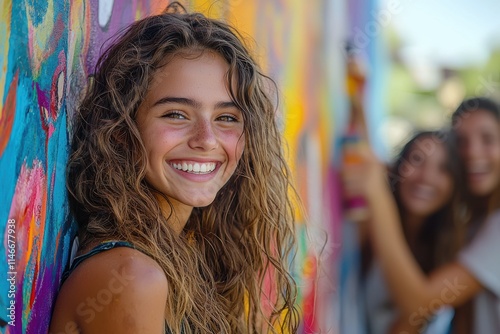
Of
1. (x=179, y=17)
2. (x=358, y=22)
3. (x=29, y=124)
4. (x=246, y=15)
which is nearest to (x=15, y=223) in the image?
(x=29, y=124)

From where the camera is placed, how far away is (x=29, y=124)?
1637 millimetres

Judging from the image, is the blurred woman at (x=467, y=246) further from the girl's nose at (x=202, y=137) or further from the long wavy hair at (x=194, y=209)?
the girl's nose at (x=202, y=137)

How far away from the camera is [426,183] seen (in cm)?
432

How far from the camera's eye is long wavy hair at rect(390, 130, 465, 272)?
13.8 feet

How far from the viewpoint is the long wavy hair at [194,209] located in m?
1.98

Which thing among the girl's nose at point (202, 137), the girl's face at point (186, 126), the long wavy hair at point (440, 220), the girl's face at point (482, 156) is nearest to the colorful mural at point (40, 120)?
the girl's face at point (186, 126)

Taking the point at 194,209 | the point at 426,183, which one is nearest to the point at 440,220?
the point at 426,183

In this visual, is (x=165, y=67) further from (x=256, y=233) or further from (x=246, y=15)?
(x=246, y=15)

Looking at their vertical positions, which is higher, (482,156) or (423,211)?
(482,156)

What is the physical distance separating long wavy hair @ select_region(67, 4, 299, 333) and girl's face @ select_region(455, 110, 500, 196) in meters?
2.03

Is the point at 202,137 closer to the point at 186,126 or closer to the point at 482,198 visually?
the point at 186,126

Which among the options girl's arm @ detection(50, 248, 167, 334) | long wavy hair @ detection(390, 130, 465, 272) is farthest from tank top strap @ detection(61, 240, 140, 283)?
long wavy hair @ detection(390, 130, 465, 272)

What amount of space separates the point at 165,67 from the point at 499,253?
8.37ft

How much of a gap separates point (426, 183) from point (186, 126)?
2525 mm
